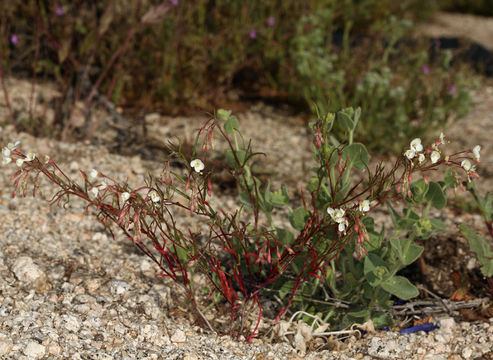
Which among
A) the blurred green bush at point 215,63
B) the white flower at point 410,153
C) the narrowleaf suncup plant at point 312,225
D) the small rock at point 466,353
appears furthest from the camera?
the blurred green bush at point 215,63

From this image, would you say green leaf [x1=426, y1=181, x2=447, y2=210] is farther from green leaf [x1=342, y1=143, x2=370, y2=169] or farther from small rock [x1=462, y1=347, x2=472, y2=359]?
small rock [x1=462, y1=347, x2=472, y2=359]

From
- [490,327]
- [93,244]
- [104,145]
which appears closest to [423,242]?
[490,327]

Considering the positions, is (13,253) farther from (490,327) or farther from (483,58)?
(483,58)

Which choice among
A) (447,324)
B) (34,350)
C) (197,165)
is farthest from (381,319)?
(34,350)

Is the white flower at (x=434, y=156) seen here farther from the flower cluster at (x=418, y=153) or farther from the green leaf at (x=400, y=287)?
the green leaf at (x=400, y=287)

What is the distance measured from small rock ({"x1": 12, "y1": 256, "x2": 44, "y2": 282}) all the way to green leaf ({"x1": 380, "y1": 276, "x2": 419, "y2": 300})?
1.31 m

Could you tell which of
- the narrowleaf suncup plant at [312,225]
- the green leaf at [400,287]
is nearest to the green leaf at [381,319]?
the narrowleaf suncup plant at [312,225]

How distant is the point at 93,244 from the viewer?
2512 millimetres

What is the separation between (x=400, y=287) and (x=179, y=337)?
0.81 meters

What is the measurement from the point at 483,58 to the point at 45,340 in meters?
5.37

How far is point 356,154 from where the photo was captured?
1.95 m

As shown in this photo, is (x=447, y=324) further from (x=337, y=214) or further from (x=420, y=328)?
(x=337, y=214)

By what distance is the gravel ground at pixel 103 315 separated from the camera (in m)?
1.88

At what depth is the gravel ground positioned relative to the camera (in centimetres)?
188
